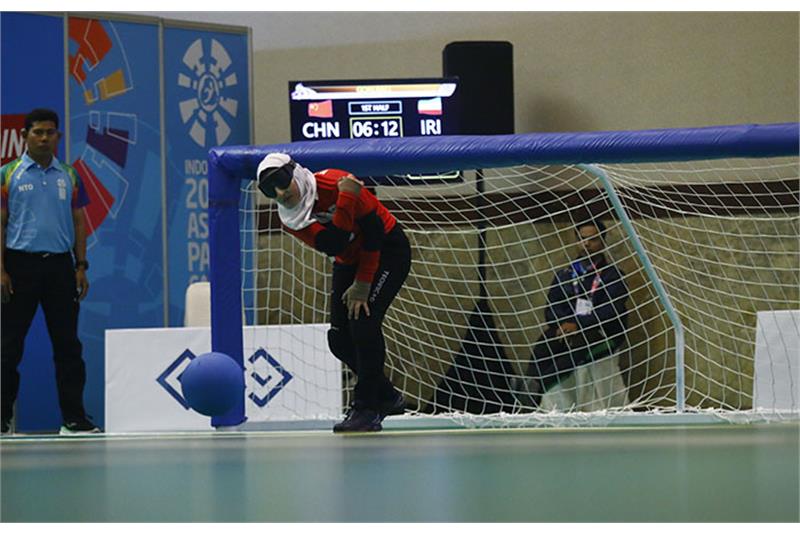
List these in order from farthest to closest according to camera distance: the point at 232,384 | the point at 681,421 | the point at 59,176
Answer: the point at 59,176 → the point at 681,421 → the point at 232,384

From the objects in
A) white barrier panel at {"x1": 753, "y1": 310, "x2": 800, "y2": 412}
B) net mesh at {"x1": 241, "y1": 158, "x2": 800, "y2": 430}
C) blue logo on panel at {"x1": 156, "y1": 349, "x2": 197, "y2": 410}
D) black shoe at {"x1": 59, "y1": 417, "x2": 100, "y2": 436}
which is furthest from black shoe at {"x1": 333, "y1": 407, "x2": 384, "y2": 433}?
net mesh at {"x1": 241, "y1": 158, "x2": 800, "y2": 430}

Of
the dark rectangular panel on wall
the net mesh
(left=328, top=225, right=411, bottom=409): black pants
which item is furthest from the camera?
the dark rectangular panel on wall

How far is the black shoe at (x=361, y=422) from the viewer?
5008mm

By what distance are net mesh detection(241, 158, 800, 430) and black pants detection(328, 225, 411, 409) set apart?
2382 mm

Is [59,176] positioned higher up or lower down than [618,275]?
higher up

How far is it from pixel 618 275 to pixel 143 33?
3.67 metres

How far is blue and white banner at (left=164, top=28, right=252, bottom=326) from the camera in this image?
8.98 meters

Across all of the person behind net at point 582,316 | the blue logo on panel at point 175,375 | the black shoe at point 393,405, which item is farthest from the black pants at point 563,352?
the black shoe at point 393,405

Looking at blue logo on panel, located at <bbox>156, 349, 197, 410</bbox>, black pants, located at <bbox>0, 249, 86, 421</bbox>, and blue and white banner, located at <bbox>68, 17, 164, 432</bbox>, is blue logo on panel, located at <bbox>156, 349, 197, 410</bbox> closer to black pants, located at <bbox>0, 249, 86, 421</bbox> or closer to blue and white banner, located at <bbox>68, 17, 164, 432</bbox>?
black pants, located at <bbox>0, 249, 86, 421</bbox>

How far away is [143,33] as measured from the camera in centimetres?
895

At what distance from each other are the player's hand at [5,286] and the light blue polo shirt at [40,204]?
0.18 m

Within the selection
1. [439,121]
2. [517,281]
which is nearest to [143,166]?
[439,121]

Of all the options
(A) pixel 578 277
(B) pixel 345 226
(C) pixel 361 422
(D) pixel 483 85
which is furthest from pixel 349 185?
(D) pixel 483 85

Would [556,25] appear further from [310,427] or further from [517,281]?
[310,427]
